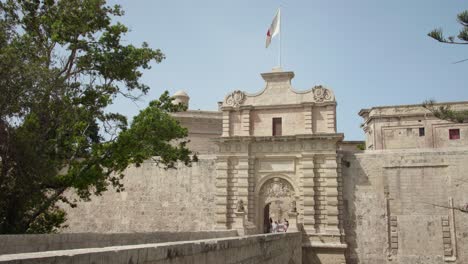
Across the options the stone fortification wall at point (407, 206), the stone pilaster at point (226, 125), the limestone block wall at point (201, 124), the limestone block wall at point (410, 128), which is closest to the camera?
the stone fortification wall at point (407, 206)

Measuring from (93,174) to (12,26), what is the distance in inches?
189

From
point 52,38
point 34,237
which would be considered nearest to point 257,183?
point 52,38

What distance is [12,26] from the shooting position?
12.5m

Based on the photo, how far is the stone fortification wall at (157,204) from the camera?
67.1 feet

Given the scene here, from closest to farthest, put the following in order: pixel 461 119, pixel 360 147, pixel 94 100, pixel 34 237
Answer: pixel 34 237 → pixel 461 119 → pixel 94 100 → pixel 360 147

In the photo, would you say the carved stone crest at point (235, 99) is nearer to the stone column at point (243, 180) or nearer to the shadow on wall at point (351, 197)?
the stone column at point (243, 180)

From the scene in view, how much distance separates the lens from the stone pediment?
64.3 feet

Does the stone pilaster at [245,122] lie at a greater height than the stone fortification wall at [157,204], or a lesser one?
greater

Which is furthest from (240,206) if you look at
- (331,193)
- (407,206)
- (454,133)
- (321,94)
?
(454,133)

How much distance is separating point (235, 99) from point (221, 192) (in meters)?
4.39

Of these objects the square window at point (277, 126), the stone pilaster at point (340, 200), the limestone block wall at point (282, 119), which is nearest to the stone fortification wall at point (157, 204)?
the limestone block wall at point (282, 119)

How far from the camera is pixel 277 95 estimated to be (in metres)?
20.2

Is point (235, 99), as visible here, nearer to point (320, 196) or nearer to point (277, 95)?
point (277, 95)

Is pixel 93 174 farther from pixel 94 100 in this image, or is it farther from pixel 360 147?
pixel 360 147
